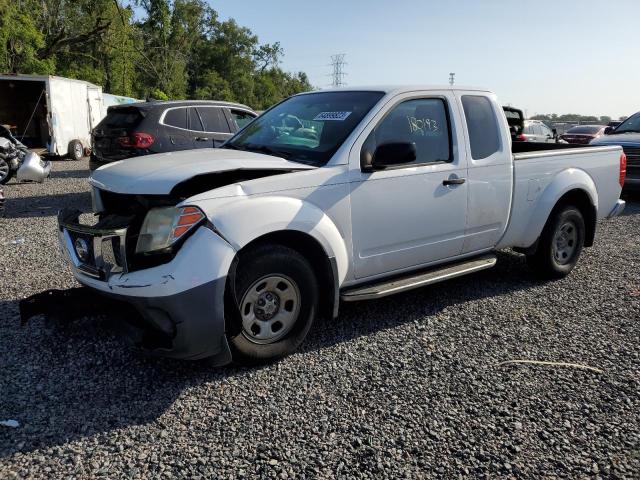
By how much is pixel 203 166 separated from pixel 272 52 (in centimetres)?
8594

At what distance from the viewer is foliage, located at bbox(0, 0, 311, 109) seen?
100 ft

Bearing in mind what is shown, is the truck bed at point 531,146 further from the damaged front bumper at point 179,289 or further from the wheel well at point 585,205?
the damaged front bumper at point 179,289

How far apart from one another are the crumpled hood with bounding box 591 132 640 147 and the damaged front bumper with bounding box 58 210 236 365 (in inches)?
415

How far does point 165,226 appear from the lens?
335 cm

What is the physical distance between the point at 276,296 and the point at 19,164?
10.5 meters

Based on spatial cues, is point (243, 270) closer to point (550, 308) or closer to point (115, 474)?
point (115, 474)

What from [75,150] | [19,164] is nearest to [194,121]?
[19,164]

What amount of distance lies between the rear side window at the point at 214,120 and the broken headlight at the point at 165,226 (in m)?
6.73

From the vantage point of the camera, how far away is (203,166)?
3666 millimetres

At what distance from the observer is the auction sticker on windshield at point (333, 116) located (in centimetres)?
430

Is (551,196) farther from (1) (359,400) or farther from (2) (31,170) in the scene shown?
(2) (31,170)

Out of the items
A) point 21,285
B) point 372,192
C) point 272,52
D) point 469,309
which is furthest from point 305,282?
point 272,52

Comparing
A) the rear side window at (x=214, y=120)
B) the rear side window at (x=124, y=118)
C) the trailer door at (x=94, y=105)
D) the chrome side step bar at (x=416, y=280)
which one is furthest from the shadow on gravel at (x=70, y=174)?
the chrome side step bar at (x=416, y=280)

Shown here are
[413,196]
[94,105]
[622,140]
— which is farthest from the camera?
[94,105]
